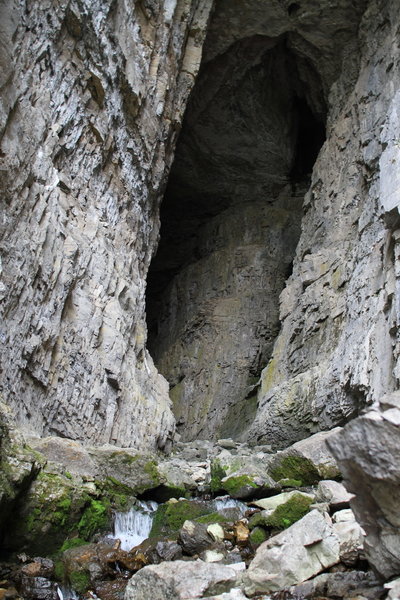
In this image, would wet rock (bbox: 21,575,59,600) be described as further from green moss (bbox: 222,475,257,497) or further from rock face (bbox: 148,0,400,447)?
rock face (bbox: 148,0,400,447)

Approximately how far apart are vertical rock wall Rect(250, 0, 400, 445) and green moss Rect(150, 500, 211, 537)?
3.61 meters

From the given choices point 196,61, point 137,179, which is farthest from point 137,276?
point 196,61

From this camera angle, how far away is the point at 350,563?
530 centimetres

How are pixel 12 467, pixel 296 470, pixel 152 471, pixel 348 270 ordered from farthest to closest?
1. pixel 348 270
2. pixel 152 471
3. pixel 296 470
4. pixel 12 467

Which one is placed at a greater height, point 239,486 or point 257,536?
point 239,486

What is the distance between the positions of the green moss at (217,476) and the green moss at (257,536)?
241 cm

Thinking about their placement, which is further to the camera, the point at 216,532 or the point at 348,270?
the point at 348,270

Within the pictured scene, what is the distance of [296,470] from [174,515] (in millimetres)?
2237

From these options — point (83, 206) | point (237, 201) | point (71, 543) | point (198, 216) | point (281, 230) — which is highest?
point (237, 201)

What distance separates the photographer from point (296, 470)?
31.3 ft

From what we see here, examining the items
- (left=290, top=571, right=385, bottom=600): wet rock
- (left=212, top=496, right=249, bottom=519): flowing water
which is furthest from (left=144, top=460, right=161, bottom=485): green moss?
(left=290, top=571, right=385, bottom=600): wet rock

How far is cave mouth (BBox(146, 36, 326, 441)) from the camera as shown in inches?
816

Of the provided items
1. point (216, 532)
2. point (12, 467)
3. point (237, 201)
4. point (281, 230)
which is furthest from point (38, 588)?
point (237, 201)

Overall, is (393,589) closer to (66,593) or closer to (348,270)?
(66,593)
